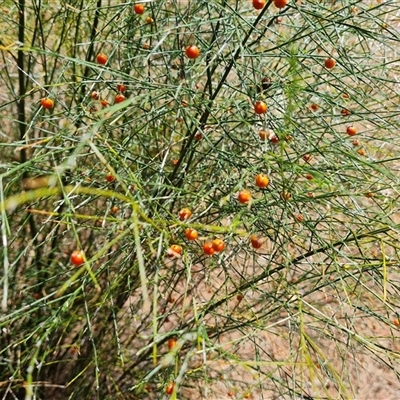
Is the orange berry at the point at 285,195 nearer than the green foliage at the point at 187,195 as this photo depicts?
Yes

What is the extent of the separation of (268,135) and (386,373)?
7.51ft

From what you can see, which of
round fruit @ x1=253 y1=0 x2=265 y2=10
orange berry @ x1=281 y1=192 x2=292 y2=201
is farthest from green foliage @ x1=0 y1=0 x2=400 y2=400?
round fruit @ x1=253 y1=0 x2=265 y2=10

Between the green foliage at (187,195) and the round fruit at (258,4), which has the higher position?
the round fruit at (258,4)

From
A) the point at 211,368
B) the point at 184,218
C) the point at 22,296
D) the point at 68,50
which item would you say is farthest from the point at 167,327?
the point at 184,218

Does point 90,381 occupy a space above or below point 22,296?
below

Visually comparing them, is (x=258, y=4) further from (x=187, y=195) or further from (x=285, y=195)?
(x=187, y=195)

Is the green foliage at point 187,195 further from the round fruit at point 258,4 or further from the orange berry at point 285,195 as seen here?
the round fruit at point 258,4

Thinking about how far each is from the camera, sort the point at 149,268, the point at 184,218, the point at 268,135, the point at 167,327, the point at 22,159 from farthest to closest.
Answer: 1. the point at 167,327
2. the point at 22,159
3. the point at 149,268
4. the point at 268,135
5. the point at 184,218

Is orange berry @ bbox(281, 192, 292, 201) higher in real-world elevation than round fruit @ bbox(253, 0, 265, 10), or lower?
lower

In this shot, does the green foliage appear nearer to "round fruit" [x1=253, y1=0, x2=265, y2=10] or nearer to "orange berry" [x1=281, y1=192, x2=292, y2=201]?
"orange berry" [x1=281, y1=192, x2=292, y2=201]

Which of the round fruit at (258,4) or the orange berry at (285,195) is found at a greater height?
the round fruit at (258,4)

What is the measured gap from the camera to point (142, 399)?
280cm

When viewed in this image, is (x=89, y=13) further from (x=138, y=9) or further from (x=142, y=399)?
(x=142, y=399)

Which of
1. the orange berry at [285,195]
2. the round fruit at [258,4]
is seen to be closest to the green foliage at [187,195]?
the orange berry at [285,195]
